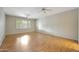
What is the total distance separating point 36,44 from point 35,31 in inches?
10.4

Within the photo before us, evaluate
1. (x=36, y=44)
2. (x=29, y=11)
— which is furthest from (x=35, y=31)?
(x=29, y=11)

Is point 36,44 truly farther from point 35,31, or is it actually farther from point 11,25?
point 11,25

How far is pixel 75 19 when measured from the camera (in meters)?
1.56

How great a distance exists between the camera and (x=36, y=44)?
63.2 inches

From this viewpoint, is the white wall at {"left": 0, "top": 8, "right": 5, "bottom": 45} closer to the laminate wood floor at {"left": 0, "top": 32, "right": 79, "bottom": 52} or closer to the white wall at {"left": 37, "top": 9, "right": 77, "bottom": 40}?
the laminate wood floor at {"left": 0, "top": 32, "right": 79, "bottom": 52}

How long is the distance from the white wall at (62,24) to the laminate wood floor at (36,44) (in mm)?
107

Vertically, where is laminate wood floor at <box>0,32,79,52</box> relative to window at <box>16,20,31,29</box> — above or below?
below

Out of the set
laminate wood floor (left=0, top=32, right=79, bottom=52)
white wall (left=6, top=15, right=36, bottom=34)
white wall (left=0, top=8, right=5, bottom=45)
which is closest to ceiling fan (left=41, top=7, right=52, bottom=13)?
white wall (left=6, top=15, right=36, bottom=34)

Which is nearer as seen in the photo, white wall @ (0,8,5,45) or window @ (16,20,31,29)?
white wall @ (0,8,5,45)

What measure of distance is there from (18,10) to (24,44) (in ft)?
2.15

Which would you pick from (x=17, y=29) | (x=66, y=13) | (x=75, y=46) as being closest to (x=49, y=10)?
(x=66, y=13)

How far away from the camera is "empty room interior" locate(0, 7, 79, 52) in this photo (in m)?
1.55

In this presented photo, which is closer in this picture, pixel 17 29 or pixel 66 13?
pixel 66 13
